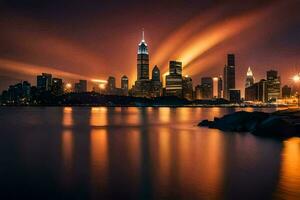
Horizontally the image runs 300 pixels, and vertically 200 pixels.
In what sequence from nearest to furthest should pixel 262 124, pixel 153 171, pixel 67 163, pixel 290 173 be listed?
1. pixel 290 173
2. pixel 153 171
3. pixel 67 163
4. pixel 262 124

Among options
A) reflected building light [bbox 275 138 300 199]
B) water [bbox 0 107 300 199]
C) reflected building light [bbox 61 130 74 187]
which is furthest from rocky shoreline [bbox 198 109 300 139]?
reflected building light [bbox 61 130 74 187]

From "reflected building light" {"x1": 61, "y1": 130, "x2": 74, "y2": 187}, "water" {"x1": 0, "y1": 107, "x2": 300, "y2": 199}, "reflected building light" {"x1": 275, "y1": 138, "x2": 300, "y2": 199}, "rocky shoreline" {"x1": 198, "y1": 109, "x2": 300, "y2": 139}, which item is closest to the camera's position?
"reflected building light" {"x1": 275, "y1": 138, "x2": 300, "y2": 199}

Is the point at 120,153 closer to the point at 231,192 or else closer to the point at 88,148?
the point at 88,148

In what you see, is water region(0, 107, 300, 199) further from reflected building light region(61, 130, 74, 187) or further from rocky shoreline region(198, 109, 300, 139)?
rocky shoreline region(198, 109, 300, 139)

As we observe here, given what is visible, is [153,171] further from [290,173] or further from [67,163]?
[290,173]

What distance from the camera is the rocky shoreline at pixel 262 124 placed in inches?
1633

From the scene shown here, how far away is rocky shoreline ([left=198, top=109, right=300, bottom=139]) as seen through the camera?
136 feet

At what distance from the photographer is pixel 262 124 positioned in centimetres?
4412

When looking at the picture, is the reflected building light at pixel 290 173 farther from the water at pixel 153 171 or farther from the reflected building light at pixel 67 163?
the reflected building light at pixel 67 163

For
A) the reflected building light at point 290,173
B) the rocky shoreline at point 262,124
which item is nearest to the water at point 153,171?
the reflected building light at point 290,173

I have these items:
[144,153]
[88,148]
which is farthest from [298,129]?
[88,148]

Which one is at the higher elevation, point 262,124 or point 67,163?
point 262,124

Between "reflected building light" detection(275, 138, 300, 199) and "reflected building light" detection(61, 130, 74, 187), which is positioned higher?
"reflected building light" detection(275, 138, 300, 199)

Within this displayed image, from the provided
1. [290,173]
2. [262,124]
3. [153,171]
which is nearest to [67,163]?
[153,171]
